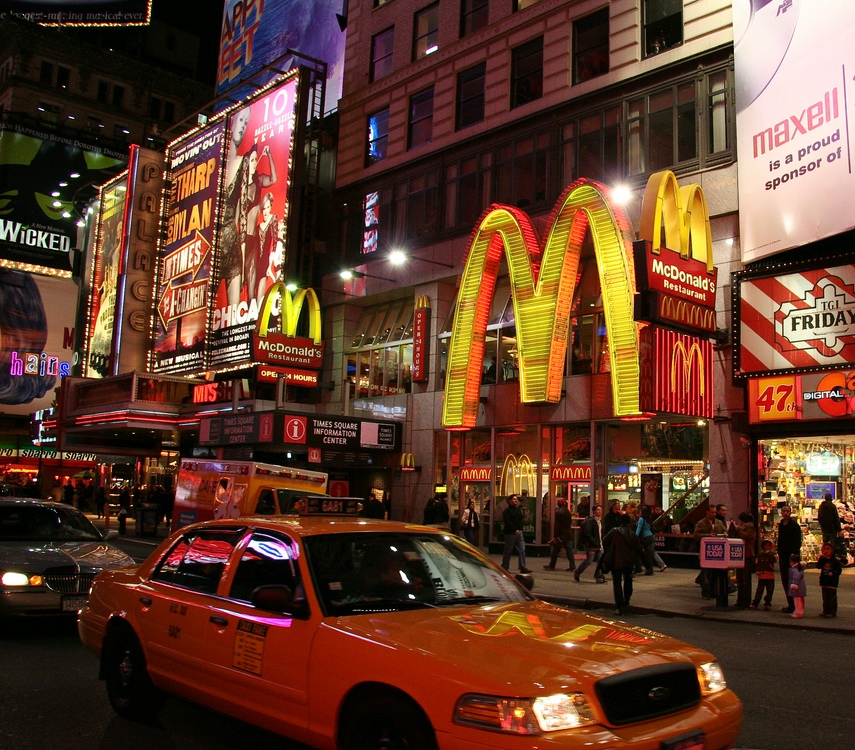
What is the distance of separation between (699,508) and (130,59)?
217 ft

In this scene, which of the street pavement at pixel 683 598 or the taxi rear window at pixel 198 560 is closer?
the taxi rear window at pixel 198 560

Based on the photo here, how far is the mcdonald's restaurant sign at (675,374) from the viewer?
19859 millimetres

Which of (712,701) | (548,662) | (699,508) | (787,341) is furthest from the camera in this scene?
(699,508)

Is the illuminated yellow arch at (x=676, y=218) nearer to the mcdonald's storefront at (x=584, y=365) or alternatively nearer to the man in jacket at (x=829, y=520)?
the mcdonald's storefront at (x=584, y=365)

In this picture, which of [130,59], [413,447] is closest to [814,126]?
[413,447]

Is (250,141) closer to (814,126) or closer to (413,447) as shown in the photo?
(413,447)

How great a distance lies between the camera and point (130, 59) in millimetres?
71500

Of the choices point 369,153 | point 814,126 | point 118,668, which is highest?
point 369,153

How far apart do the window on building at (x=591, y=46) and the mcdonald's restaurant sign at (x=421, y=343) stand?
897cm

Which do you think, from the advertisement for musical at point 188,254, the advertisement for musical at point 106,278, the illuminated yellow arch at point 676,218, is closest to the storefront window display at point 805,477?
the illuminated yellow arch at point 676,218

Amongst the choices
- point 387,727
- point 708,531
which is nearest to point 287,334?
point 708,531

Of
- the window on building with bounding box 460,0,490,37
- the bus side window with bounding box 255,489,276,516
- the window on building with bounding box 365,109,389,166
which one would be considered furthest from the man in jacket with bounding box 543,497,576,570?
the window on building with bounding box 460,0,490,37

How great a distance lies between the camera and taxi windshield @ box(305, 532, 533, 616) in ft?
17.3

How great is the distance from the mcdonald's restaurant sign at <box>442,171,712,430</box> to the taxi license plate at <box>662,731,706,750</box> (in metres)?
15.7
